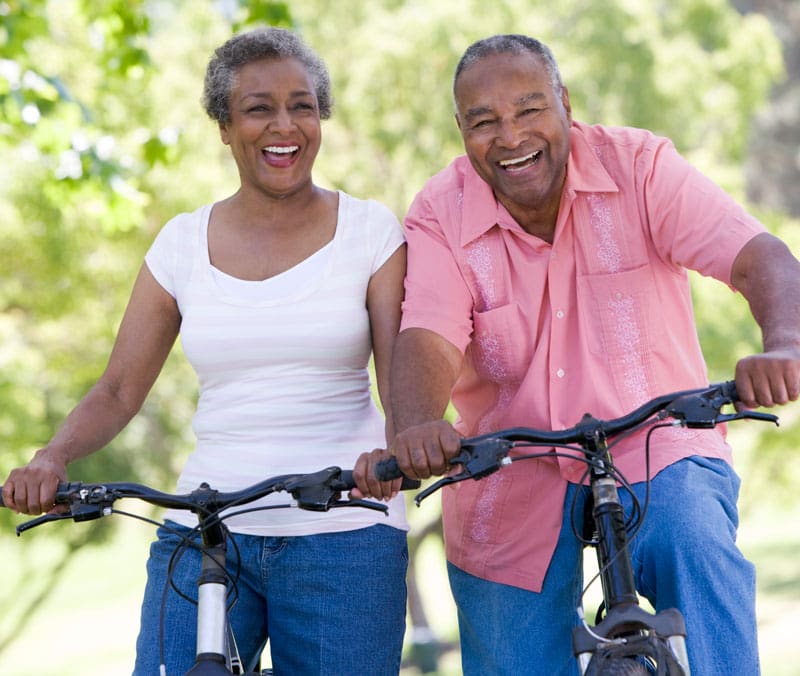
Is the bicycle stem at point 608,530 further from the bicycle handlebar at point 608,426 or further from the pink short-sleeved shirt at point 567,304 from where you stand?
the pink short-sleeved shirt at point 567,304

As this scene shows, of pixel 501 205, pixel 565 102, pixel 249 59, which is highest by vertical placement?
pixel 249 59

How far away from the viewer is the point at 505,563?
344 centimetres

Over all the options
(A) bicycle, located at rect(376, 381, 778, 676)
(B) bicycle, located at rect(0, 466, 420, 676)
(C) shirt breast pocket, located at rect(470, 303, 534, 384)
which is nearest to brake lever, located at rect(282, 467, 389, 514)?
(B) bicycle, located at rect(0, 466, 420, 676)

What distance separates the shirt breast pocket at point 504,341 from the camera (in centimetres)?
341

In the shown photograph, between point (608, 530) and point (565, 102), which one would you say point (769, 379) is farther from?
point (565, 102)

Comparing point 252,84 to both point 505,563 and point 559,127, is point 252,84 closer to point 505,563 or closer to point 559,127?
point 559,127

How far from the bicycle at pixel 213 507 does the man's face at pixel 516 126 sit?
88 cm

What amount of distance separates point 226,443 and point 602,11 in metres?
8.39

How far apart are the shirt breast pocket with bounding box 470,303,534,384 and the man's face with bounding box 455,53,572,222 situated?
0.30 metres

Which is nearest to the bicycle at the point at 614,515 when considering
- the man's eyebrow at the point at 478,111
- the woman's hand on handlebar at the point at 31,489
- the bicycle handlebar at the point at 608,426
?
the bicycle handlebar at the point at 608,426

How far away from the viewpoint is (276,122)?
3.46 metres

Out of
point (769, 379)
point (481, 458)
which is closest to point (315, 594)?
point (481, 458)

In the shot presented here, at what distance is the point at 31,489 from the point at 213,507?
421 mm

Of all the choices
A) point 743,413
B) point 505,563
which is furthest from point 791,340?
point 505,563
